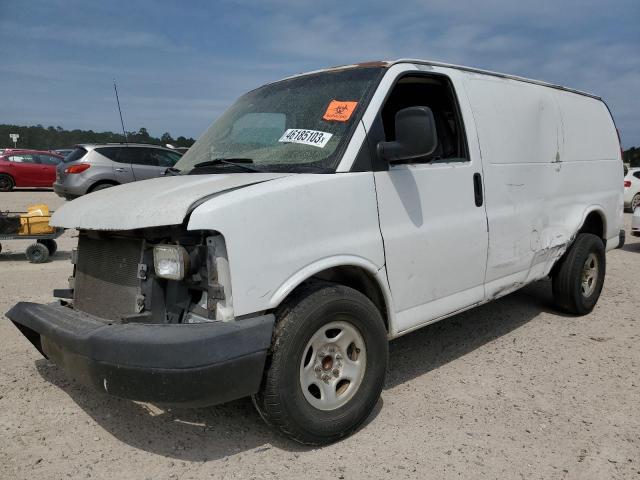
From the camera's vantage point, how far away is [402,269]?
3.20 meters

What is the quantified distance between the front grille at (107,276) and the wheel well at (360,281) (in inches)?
40.3

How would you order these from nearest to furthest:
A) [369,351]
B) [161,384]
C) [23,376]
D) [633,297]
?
[161,384]
[369,351]
[23,376]
[633,297]

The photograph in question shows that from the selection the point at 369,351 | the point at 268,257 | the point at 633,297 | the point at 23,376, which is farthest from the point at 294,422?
the point at 633,297

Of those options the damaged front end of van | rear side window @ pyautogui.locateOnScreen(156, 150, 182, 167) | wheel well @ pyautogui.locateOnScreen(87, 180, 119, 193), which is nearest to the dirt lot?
the damaged front end of van

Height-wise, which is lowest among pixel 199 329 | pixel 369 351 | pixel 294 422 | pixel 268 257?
pixel 294 422

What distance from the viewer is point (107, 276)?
2.91 metres

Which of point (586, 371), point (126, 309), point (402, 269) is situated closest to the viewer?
point (126, 309)

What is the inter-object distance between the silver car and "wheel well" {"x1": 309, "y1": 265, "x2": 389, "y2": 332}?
1049 centimetres

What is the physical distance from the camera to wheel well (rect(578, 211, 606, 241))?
5430 millimetres

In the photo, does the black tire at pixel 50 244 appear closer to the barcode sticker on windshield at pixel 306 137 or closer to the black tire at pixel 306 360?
the barcode sticker on windshield at pixel 306 137

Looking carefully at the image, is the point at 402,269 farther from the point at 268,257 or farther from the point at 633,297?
the point at 633,297

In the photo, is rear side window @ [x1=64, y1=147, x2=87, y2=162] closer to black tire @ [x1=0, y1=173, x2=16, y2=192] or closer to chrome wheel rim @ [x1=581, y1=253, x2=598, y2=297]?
black tire @ [x1=0, y1=173, x2=16, y2=192]

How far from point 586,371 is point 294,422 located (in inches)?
97.4

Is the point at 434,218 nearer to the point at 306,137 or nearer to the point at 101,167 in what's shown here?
the point at 306,137
